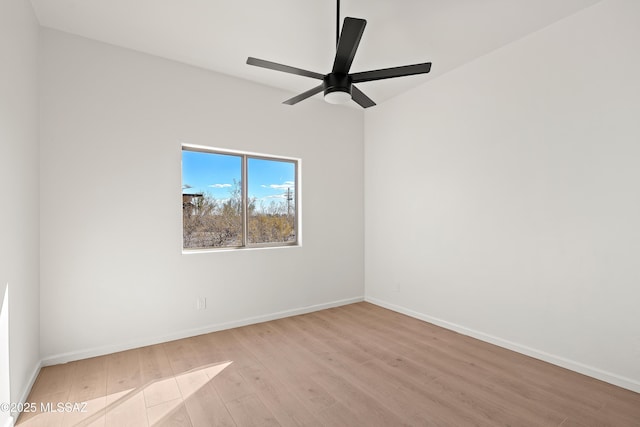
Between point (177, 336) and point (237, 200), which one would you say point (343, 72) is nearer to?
point (237, 200)

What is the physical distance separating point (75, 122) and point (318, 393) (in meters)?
3.07

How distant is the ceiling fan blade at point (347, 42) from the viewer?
1.79 metres

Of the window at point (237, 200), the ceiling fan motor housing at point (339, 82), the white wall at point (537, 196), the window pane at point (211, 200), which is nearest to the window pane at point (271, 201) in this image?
the window at point (237, 200)

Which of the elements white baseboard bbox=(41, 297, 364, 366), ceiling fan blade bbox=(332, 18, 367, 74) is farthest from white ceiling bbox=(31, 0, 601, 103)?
white baseboard bbox=(41, 297, 364, 366)

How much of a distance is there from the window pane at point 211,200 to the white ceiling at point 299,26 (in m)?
1.04

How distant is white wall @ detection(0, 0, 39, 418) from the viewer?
1.82 meters

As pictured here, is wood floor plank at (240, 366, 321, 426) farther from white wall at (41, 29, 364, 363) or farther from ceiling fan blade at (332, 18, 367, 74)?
ceiling fan blade at (332, 18, 367, 74)

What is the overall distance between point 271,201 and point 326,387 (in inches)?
93.1

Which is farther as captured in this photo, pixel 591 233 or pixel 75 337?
pixel 75 337

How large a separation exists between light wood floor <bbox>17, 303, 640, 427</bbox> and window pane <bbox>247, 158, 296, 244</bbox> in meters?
Answer: 1.30

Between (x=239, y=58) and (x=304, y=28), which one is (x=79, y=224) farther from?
(x=304, y=28)

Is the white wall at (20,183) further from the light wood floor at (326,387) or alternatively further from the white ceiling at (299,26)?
the white ceiling at (299,26)

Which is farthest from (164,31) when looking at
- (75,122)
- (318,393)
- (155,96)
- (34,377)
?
(318,393)

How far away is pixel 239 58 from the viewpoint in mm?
3225
